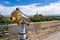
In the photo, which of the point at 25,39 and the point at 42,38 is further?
the point at 42,38

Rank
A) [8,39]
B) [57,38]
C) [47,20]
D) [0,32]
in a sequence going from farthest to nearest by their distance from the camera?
[47,20], [0,32], [57,38], [8,39]

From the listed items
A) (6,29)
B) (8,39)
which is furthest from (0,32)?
(8,39)

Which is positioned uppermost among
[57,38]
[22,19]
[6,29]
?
[22,19]

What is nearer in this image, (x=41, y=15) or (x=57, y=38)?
(x=57, y=38)

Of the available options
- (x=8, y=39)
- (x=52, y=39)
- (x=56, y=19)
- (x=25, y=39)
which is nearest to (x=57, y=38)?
(x=52, y=39)

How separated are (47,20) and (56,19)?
0.20 m

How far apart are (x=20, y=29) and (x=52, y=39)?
2.89ft

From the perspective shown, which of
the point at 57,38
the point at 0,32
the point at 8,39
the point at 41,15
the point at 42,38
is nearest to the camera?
the point at 8,39

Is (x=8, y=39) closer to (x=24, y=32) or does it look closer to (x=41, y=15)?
(x=24, y=32)

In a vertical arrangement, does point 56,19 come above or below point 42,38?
above

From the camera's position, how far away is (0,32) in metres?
1.80

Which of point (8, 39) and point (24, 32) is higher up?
point (24, 32)

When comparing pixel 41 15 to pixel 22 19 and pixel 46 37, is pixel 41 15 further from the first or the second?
pixel 22 19

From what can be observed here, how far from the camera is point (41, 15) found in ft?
7.61
